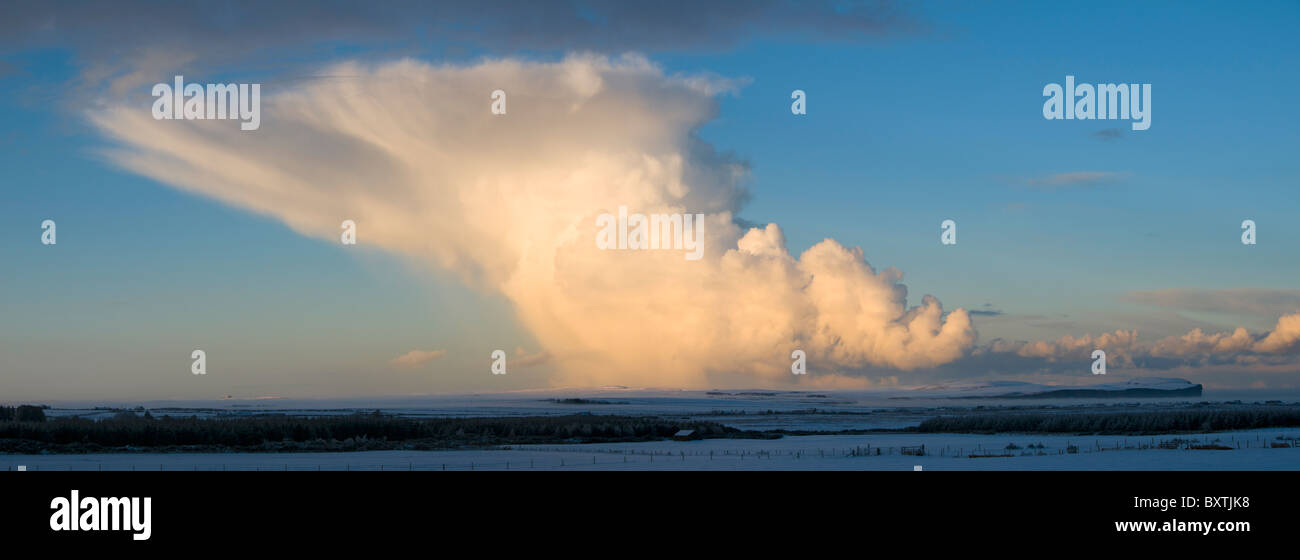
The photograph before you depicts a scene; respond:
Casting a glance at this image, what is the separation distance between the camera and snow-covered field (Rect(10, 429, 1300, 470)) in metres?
36.4

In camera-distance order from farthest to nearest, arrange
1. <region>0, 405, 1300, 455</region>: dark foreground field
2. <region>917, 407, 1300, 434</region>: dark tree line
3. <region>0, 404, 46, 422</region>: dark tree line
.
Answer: <region>0, 404, 46, 422</region>: dark tree line, <region>917, 407, 1300, 434</region>: dark tree line, <region>0, 405, 1300, 455</region>: dark foreground field

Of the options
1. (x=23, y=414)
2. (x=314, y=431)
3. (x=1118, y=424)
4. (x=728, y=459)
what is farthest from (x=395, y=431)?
(x=1118, y=424)

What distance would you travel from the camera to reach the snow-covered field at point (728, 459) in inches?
1432

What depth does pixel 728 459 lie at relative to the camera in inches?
1623

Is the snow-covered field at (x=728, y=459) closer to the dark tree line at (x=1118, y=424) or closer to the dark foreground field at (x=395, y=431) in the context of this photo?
the dark foreground field at (x=395, y=431)

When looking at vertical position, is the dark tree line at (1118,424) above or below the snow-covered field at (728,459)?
below

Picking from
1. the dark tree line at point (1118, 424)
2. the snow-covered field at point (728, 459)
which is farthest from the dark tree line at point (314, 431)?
the dark tree line at point (1118, 424)

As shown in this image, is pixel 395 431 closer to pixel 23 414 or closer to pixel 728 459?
pixel 728 459

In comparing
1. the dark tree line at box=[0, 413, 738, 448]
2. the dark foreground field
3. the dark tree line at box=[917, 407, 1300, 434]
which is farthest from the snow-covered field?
the dark tree line at box=[917, 407, 1300, 434]

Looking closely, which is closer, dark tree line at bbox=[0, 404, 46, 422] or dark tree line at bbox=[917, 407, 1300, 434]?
dark tree line at bbox=[917, 407, 1300, 434]

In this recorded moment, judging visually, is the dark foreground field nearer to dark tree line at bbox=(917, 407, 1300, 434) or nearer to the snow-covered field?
dark tree line at bbox=(917, 407, 1300, 434)

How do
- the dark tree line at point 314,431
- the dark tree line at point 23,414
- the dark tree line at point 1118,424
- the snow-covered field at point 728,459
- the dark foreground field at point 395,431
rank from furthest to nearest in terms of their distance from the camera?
1. the dark tree line at point 23,414
2. the dark tree line at point 1118,424
3. the dark tree line at point 314,431
4. the dark foreground field at point 395,431
5. the snow-covered field at point 728,459
